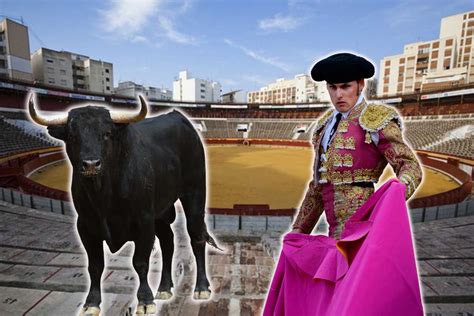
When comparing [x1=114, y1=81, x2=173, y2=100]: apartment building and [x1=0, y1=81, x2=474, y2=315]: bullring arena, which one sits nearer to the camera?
[x1=0, y1=81, x2=474, y2=315]: bullring arena

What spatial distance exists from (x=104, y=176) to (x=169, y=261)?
1.17 metres

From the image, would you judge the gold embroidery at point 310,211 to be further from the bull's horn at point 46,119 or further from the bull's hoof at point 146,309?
the bull's horn at point 46,119

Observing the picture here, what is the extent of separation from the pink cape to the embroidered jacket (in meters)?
0.14

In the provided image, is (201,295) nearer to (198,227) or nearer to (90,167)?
(198,227)

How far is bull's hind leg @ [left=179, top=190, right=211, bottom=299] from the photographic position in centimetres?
225

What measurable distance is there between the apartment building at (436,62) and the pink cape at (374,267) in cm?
4517

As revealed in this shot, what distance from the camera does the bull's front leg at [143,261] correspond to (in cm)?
169

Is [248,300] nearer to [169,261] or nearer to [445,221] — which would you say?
[169,261]

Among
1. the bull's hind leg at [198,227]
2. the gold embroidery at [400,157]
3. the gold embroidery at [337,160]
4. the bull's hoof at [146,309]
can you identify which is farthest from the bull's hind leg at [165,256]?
the gold embroidery at [400,157]

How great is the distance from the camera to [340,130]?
1305 millimetres

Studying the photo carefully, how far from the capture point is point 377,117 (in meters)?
1.18

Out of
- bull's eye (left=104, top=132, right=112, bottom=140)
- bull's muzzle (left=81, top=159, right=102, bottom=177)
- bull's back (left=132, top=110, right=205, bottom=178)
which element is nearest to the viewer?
bull's muzzle (left=81, top=159, right=102, bottom=177)

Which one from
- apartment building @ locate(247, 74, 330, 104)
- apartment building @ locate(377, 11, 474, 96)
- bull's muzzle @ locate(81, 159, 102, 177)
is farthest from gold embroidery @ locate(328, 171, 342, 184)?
apartment building @ locate(247, 74, 330, 104)

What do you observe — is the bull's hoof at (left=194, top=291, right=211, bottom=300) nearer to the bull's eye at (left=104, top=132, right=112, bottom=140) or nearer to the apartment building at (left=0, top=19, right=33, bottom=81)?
the bull's eye at (left=104, top=132, right=112, bottom=140)
